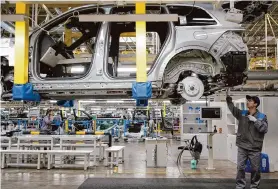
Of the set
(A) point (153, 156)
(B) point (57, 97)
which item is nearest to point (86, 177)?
(A) point (153, 156)

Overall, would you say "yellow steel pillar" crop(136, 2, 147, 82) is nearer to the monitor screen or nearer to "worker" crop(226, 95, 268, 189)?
"worker" crop(226, 95, 268, 189)

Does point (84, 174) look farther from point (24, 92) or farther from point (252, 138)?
point (252, 138)

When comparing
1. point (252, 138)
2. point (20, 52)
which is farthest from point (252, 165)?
point (20, 52)

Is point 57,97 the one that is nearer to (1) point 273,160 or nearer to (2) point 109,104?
(1) point 273,160

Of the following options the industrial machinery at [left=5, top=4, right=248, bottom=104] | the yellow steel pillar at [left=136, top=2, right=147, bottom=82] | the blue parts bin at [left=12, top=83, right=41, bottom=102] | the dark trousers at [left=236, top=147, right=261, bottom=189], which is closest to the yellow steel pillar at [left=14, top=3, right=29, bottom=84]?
the blue parts bin at [left=12, top=83, right=41, bottom=102]

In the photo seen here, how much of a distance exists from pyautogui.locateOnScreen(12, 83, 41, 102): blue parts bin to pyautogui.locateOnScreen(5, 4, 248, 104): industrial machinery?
0.27 feet

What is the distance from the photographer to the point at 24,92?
3975 mm

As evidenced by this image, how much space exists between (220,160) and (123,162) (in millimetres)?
3114

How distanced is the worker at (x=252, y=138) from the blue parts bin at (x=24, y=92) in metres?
2.86

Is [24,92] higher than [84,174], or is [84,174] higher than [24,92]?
[24,92]

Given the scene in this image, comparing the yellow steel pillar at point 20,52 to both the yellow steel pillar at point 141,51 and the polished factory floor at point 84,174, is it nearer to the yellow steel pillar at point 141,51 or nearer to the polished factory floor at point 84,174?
the yellow steel pillar at point 141,51

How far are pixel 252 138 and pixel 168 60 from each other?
1853 mm

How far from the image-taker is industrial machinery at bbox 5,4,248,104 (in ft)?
13.2

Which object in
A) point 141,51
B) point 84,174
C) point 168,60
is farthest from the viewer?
point 84,174
